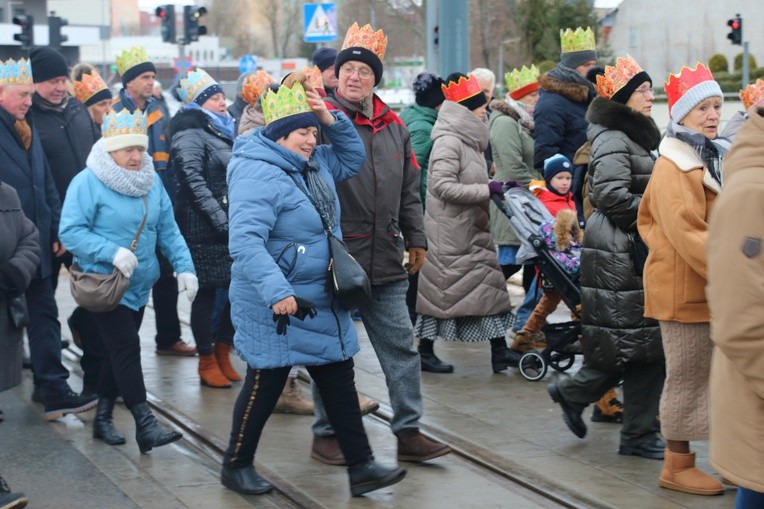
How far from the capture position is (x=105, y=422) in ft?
23.9

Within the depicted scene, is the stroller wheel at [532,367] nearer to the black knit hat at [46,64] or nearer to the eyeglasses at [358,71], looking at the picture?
the eyeglasses at [358,71]

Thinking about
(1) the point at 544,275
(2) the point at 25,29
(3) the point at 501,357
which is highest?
(2) the point at 25,29

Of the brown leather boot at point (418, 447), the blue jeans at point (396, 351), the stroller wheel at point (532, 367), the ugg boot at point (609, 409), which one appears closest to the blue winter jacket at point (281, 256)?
the blue jeans at point (396, 351)

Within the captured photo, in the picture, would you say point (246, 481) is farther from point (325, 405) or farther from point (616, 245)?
point (616, 245)

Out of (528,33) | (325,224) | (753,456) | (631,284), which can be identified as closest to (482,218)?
(631,284)

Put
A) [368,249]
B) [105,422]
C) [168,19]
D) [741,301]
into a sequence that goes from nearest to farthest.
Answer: [741,301] → [368,249] → [105,422] → [168,19]

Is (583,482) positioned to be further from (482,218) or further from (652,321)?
(482,218)

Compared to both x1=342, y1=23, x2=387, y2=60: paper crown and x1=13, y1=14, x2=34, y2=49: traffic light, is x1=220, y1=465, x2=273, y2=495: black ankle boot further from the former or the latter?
x1=13, y1=14, x2=34, y2=49: traffic light

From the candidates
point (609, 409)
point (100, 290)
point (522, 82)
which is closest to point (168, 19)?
point (522, 82)

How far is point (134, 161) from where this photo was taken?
706 cm

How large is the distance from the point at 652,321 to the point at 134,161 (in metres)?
2.82

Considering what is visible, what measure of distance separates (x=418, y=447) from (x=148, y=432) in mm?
1415

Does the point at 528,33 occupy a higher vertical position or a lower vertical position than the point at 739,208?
higher

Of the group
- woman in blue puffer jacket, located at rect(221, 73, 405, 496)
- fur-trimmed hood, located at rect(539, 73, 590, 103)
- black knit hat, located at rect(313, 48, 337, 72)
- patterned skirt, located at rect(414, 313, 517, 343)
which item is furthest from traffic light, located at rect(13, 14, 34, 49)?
woman in blue puffer jacket, located at rect(221, 73, 405, 496)
